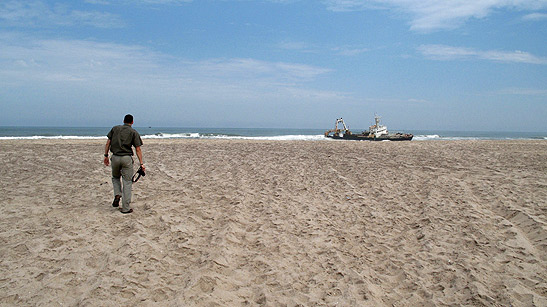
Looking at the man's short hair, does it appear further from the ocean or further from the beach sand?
the ocean

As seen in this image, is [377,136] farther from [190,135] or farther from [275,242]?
[275,242]

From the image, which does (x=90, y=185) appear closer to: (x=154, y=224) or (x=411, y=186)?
(x=154, y=224)

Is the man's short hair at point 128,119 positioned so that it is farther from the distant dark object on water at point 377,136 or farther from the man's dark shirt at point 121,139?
the distant dark object on water at point 377,136

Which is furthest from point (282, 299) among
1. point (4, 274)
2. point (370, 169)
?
point (370, 169)

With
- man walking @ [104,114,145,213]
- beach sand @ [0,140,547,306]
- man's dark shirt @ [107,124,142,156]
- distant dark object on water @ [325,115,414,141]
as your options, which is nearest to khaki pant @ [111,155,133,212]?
man walking @ [104,114,145,213]

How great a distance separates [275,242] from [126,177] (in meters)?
3.08

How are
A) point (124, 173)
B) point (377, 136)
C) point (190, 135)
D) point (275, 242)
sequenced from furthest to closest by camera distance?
1. point (190, 135)
2. point (377, 136)
3. point (124, 173)
4. point (275, 242)

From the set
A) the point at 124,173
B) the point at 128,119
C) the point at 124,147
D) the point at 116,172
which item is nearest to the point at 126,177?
the point at 124,173

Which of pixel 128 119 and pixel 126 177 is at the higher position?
pixel 128 119

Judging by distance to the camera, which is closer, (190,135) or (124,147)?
(124,147)

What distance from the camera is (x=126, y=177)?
19.9 ft

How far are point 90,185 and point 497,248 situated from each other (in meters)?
8.90

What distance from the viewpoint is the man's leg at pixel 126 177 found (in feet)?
19.6

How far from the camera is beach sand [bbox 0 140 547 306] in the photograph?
3.79 meters
